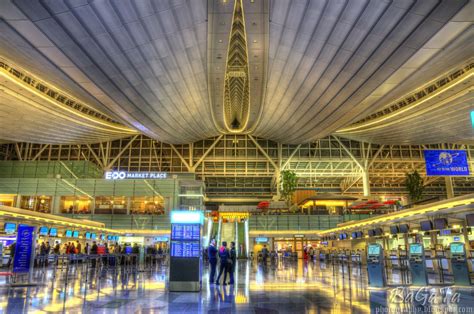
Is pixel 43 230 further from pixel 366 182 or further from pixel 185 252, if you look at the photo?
pixel 366 182

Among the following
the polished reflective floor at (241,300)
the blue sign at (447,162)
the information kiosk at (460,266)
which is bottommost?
the polished reflective floor at (241,300)

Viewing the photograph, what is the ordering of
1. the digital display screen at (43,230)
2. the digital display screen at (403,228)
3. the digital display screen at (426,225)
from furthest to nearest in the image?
the digital display screen at (43,230) < the digital display screen at (403,228) < the digital display screen at (426,225)

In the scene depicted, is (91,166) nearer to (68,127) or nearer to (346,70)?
(68,127)

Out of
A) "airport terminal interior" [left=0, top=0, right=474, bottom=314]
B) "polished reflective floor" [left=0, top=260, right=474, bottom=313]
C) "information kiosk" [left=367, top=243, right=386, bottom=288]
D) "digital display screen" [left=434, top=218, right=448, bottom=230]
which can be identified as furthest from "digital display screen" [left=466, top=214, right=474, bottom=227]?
"information kiosk" [left=367, top=243, right=386, bottom=288]

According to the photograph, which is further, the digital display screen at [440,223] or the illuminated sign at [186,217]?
the digital display screen at [440,223]

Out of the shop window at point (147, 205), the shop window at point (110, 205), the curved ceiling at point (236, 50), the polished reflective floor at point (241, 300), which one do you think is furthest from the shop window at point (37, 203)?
the polished reflective floor at point (241, 300)

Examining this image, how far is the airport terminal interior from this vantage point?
31.1ft

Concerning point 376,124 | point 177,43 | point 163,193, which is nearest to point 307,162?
point 376,124

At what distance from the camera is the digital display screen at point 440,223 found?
1400 cm

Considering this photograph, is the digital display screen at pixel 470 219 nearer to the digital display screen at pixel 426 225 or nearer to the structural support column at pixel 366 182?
the digital display screen at pixel 426 225

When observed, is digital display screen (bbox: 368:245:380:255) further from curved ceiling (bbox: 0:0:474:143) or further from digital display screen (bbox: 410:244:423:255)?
curved ceiling (bbox: 0:0:474:143)

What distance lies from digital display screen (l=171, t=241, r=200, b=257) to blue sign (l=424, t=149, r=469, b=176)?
15603 millimetres

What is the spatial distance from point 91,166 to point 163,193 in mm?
9270

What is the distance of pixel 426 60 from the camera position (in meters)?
18.6
